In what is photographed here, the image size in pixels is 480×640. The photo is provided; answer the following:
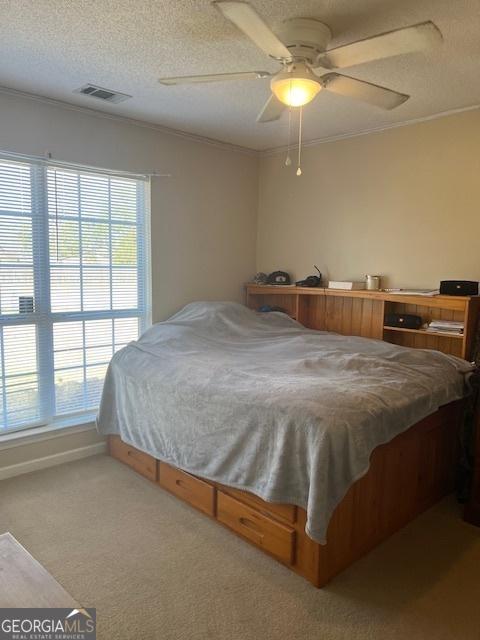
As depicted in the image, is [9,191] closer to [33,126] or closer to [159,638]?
[33,126]

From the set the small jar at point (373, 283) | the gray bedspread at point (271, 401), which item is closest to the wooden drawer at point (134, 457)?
the gray bedspread at point (271, 401)

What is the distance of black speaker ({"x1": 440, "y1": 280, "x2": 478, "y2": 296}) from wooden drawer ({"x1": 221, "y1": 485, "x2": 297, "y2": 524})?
1.77 metres

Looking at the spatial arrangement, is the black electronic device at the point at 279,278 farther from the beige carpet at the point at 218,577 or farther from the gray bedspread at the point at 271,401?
the beige carpet at the point at 218,577

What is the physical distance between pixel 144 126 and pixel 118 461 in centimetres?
257

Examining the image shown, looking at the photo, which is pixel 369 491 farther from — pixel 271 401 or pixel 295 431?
pixel 271 401

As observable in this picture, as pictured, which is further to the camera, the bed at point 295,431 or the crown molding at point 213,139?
the crown molding at point 213,139

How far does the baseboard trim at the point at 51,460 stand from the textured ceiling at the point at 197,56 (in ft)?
8.10

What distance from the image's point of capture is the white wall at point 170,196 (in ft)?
9.85

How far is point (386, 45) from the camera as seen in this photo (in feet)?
5.44

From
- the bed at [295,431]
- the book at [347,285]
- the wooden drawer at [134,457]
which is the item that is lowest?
the wooden drawer at [134,457]

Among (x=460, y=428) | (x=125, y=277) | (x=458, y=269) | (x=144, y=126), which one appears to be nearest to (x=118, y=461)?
(x=125, y=277)

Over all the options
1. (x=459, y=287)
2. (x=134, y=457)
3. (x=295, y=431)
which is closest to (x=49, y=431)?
(x=134, y=457)

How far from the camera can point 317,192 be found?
A: 393 centimetres

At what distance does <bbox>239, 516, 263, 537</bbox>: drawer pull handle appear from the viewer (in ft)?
7.23
